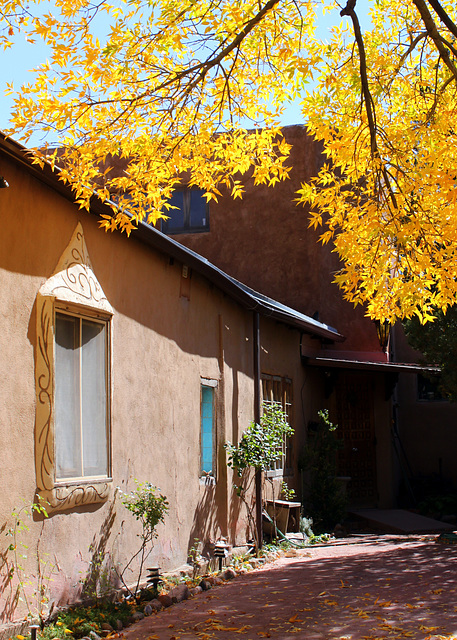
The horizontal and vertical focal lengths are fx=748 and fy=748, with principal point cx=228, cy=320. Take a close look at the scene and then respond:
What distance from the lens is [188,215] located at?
1816 centimetres

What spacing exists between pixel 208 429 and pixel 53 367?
3.98 meters

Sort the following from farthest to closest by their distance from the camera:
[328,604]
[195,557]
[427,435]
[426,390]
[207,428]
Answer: [426,390], [427,435], [207,428], [195,557], [328,604]

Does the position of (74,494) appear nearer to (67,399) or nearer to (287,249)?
(67,399)

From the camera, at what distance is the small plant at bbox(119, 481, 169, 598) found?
24.0 ft

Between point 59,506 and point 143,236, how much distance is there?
3038 mm

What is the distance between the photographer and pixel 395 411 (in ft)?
60.4

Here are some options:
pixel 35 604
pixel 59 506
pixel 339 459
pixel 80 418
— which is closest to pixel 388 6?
pixel 80 418

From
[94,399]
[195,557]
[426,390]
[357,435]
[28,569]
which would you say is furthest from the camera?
[426,390]

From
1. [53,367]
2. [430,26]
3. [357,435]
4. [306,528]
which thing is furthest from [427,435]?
[53,367]

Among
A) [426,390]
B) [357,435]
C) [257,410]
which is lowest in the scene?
[357,435]

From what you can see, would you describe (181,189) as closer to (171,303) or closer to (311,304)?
(311,304)

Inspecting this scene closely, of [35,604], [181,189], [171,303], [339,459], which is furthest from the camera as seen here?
[181,189]

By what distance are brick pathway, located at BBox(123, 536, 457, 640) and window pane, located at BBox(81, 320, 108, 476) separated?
1.49 metres

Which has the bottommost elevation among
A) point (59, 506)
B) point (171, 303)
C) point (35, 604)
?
point (35, 604)
